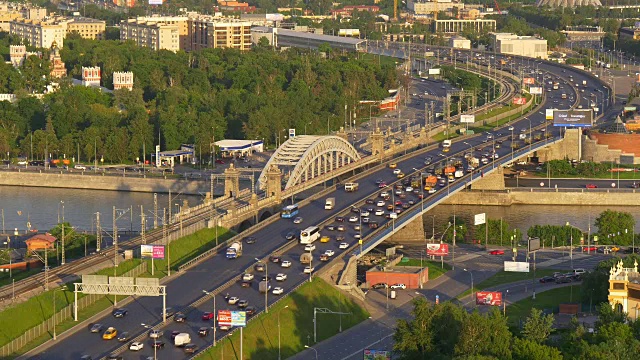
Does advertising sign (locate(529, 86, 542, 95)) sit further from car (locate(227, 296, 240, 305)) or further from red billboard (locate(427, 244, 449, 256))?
car (locate(227, 296, 240, 305))

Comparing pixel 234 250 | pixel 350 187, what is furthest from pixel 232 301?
pixel 350 187

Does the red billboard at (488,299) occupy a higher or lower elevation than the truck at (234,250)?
lower

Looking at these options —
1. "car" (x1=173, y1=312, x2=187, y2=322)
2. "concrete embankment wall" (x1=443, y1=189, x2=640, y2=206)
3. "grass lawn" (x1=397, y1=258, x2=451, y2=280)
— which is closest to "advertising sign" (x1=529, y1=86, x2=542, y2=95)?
"concrete embankment wall" (x1=443, y1=189, x2=640, y2=206)

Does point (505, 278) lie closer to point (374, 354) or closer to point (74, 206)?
point (374, 354)

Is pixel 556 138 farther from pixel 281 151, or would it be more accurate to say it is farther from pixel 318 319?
pixel 318 319

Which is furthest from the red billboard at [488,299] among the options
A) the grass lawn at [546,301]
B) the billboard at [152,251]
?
the billboard at [152,251]

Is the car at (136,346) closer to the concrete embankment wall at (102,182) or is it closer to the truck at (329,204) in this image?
the truck at (329,204)

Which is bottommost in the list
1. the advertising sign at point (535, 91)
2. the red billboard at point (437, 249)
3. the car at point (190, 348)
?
the red billboard at point (437, 249)
